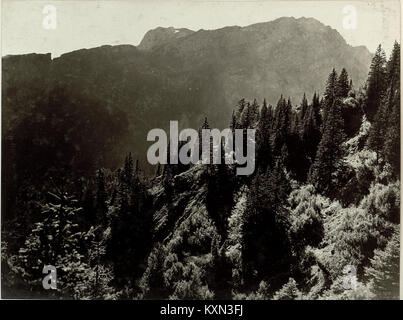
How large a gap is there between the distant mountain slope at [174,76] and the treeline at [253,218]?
0.61 m

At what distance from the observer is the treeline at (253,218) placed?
13289mm

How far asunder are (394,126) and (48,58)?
11.5 m

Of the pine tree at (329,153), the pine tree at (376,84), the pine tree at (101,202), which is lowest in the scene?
the pine tree at (101,202)

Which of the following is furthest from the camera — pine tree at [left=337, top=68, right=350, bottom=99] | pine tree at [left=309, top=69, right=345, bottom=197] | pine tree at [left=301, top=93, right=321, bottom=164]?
pine tree at [left=301, top=93, right=321, bottom=164]

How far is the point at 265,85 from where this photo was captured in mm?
14227

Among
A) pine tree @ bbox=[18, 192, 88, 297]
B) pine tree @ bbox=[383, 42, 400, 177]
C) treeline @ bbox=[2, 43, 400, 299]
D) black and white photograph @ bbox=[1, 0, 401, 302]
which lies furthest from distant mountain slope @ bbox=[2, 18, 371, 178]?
pine tree @ bbox=[18, 192, 88, 297]

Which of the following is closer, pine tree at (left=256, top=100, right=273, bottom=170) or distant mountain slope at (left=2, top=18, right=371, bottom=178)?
distant mountain slope at (left=2, top=18, right=371, bottom=178)

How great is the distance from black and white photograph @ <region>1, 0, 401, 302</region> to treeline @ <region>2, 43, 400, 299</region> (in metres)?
0.04

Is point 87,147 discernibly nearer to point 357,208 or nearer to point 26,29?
point 26,29

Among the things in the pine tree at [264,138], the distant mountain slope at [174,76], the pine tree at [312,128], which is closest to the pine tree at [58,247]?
the distant mountain slope at [174,76]

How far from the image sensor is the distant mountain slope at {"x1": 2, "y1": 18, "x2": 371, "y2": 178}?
13.8m

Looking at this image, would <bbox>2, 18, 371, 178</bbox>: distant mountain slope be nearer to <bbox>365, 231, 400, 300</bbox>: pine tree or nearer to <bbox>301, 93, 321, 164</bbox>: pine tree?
<bbox>301, 93, 321, 164</bbox>: pine tree

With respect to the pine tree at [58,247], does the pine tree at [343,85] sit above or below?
above

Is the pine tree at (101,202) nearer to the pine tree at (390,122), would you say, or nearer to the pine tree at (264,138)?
the pine tree at (264,138)
